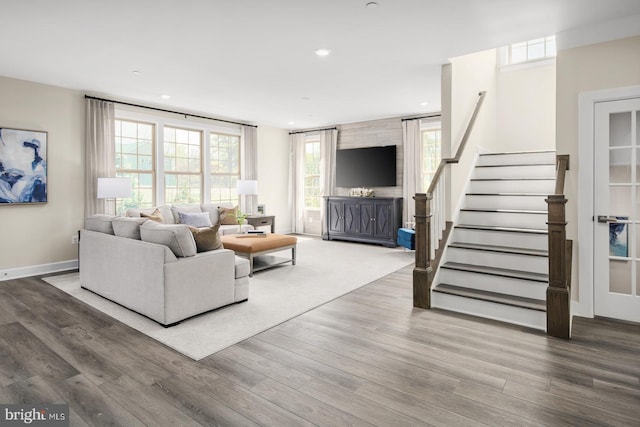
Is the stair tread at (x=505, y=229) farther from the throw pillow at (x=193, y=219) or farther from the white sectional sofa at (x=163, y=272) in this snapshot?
the throw pillow at (x=193, y=219)

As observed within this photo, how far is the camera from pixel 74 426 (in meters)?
1.88

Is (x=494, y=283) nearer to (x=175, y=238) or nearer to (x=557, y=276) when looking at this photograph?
(x=557, y=276)

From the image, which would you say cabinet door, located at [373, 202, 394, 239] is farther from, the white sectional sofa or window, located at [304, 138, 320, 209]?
the white sectional sofa

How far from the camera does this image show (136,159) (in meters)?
6.38

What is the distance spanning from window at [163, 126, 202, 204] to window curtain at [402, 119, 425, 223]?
4.11 metres

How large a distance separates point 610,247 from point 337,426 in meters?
3.04

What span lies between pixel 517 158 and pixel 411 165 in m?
2.49

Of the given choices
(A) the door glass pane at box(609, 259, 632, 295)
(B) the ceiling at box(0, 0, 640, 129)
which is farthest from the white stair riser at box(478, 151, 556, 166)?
(A) the door glass pane at box(609, 259, 632, 295)

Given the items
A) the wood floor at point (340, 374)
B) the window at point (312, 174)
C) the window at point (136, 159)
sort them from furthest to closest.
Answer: the window at point (312, 174)
the window at point (136, 159)
the wood floor at point (340, 374)

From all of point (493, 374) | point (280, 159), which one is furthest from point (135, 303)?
point (280, 159)

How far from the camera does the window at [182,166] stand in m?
6.85

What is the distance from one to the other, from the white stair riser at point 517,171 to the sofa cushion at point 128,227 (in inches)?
167

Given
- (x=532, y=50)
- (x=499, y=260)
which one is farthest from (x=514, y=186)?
(x=532, y=50)

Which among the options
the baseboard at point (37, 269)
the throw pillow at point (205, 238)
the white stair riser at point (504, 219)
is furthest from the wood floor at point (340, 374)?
the baseboard at point (37, 269)
